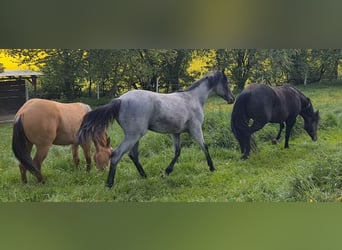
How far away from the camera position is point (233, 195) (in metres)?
2.65

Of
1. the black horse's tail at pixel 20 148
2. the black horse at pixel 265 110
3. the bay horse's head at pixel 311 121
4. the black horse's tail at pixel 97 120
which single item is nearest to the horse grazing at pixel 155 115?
the black horse's tail at pixel 97 120

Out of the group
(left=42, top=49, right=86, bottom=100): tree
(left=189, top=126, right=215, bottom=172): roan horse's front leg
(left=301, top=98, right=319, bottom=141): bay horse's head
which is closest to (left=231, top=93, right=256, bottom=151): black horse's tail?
(left=189, top=126, right=215, bottom=172): roan horse's front leg

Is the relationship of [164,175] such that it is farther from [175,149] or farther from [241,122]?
[241,122]

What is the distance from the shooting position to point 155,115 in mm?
2648

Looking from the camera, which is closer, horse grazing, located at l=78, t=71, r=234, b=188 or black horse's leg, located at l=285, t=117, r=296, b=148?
horse grazing, located at l=78, t=71, r=234, b=188

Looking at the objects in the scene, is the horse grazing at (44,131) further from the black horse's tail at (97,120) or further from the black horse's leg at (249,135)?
the black horse's leg at (249,135)

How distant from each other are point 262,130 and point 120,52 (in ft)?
3.08

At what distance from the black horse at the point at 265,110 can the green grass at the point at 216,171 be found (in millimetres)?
35

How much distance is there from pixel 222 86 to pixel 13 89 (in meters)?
1.21

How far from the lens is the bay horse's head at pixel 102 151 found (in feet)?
8.70

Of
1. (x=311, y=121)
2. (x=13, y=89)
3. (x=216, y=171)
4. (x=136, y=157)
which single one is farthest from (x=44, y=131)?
(x=311, y=121)

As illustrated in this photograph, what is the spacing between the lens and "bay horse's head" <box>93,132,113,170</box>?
2650 millimetres

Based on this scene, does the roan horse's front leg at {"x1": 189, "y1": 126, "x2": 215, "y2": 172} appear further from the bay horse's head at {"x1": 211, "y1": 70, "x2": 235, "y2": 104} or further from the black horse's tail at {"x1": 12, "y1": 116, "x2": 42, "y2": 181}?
the black horse's tail at {"x1": 12, "y1": 116, "x2": 42, "y2": 181}
